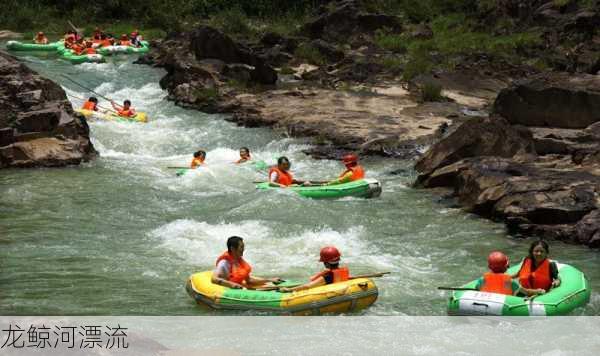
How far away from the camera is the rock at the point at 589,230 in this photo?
13422mm

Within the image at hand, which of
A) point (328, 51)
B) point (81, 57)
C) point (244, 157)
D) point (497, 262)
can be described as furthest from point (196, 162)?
point (81, 57)

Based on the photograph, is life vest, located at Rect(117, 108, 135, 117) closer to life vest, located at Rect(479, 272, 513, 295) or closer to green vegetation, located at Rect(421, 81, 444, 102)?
green vegetation, located at Rect(421, 81, 444, 102)

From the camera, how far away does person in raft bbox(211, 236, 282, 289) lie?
10.8m

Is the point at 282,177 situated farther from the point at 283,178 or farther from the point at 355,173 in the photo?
the point at 355,173

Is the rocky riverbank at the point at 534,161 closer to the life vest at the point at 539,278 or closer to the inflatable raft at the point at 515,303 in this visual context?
the life vest at the point at 539,278

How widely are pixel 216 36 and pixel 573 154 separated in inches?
556

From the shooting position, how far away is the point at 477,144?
17.6 m

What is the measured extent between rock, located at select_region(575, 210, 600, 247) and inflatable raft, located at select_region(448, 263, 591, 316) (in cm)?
312

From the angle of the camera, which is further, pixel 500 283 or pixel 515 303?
pixel 500 283

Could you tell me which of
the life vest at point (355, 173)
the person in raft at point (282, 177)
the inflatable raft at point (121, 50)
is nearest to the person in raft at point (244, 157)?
the person in raft at point (282, 177)

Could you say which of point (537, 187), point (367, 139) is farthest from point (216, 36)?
point (537, 187)

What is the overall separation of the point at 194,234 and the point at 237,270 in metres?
3.22

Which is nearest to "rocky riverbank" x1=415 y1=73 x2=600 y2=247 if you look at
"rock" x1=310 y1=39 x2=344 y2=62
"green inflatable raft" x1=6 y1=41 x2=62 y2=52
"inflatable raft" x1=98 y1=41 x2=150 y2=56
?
"rock" x1=310 y1=39 x2=344 y2=62

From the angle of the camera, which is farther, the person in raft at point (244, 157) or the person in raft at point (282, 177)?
the person in raft at point (244, 157)
